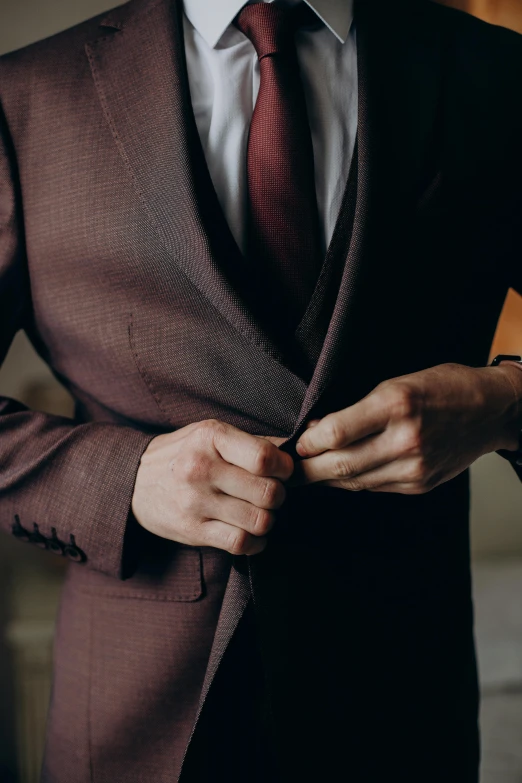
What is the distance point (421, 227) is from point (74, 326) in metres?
0.43

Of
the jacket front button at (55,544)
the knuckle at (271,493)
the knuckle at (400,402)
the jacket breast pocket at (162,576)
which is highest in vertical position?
the knuckle at (400,402)

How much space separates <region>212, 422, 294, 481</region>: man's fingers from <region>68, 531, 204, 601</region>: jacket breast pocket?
0.20 m

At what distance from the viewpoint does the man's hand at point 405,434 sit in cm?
62

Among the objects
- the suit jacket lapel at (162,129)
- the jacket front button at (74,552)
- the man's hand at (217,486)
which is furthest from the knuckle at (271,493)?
the jacket front button at (74,552)

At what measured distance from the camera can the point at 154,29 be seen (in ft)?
2.59

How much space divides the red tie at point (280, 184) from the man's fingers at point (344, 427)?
0.17 metres

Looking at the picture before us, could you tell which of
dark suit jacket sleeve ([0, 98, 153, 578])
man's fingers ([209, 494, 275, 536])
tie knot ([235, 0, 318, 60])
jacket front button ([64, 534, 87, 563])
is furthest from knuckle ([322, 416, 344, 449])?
tie knot ([235, 0, 318, 60])

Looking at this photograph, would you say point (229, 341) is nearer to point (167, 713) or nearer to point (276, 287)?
point (276, 287)

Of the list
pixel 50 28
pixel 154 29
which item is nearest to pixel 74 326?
pixel 154 29

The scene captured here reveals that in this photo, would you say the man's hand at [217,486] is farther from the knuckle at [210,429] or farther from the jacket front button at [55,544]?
the jacket front button at [55,544]

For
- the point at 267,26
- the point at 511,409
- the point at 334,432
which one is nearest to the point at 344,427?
the point at 334,432

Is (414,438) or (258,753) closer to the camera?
(414,438)

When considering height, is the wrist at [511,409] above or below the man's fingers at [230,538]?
above

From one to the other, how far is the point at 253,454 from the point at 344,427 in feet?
0.29
